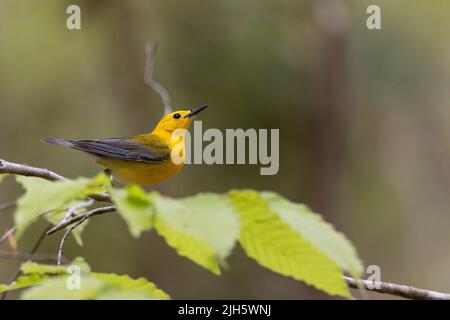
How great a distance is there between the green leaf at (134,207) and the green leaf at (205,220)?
22 mm

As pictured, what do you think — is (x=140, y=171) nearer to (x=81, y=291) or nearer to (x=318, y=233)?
(x=81, y=291)

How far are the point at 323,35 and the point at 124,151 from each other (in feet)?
17.0

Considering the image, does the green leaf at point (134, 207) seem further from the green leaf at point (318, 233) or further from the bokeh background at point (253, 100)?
the bokeh background at point (253, 100)

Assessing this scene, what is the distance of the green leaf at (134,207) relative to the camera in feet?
4.40

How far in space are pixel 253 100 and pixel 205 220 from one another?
26.1 feet

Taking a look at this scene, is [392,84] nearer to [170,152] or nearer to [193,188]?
[193,188]

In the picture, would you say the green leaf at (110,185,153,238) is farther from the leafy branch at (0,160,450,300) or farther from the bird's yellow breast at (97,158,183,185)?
the bird's yellow breast at (97,158,183,185)

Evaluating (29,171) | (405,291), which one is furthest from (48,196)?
(405,291)

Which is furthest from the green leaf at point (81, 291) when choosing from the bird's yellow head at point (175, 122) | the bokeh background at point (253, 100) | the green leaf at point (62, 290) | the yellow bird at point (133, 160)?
the bokeh background at point (253, 100)

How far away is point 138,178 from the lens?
512 cm

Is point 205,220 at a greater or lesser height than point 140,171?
greater

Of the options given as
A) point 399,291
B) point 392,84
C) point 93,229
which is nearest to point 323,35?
point 392,84

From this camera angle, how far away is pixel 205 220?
4.40 ft

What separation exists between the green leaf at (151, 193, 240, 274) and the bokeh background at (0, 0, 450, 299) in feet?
24.5
